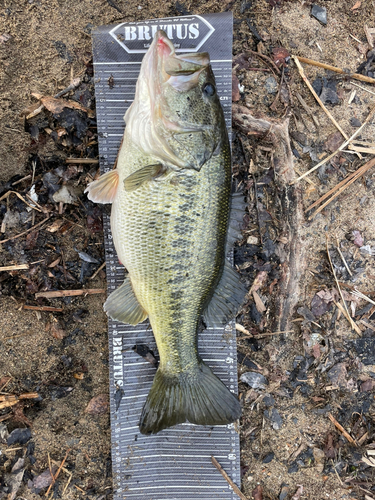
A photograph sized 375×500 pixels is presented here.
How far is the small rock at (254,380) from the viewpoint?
133 inches

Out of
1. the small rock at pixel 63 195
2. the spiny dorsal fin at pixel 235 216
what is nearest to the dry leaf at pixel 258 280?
the spiny dorsal fin at pixel 235 216

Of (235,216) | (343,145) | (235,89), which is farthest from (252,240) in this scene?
(235,89)

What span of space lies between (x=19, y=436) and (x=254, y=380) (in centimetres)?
225

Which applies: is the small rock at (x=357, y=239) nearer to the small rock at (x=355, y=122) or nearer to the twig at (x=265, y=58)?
A: the small rock at (x=355, y=122)

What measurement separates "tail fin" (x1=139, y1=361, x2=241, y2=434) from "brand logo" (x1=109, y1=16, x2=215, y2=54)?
9.41 ft

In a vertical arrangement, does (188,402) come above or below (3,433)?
above

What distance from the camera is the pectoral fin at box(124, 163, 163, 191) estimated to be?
97.4 inches

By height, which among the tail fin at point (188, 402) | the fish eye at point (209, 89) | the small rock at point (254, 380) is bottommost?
the small rock at point (254, 380)

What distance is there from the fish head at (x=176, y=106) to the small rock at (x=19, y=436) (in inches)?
109

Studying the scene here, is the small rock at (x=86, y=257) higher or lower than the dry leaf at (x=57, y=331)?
higher

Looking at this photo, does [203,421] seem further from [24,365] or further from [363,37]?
[363,37]

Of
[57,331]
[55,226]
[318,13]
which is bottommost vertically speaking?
[57,331]

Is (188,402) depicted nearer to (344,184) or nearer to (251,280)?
(251,280)

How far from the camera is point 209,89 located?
2.54m
